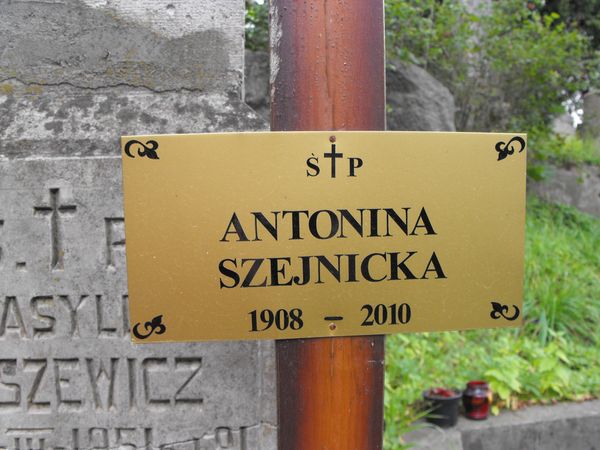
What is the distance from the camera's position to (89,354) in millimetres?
1489

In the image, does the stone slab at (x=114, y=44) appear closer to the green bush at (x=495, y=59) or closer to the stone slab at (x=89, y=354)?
the stone slab at (x=89, y=354)

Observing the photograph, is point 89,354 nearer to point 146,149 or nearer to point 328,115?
point 146,149

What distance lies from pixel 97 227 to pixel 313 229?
26.6 inches

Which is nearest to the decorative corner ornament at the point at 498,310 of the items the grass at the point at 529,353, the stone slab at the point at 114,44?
the stone slab at the point at 114,44

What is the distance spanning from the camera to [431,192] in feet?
3.50

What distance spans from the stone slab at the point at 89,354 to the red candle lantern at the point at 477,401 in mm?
1411

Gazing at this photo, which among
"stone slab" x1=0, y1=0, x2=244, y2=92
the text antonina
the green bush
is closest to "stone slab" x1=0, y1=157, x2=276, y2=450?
"stone slab" x1=0, y1=0, x2=244, y2=92

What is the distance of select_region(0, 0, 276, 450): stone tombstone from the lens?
1435mm

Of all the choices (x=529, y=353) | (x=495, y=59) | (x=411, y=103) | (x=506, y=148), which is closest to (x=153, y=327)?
(x=506, y=148)

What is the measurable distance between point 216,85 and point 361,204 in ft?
2.11

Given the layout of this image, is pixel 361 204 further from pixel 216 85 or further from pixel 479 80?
pixel 479 80

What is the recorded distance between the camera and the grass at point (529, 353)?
9.02 ft

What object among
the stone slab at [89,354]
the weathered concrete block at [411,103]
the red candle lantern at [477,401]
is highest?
the weathered concrete block at [411,103]

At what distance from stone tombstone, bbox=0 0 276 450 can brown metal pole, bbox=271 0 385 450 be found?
0.42 metres
